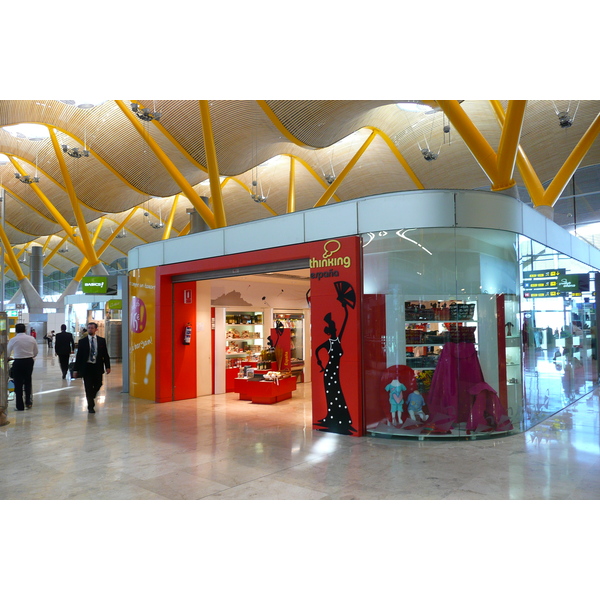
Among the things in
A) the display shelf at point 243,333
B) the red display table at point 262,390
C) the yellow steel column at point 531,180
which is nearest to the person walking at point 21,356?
the red display table at point 262,390

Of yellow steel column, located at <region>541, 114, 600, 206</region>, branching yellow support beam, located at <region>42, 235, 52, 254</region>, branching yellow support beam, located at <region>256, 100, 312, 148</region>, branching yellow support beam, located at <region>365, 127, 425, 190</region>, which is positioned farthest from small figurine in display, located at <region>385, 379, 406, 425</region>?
branching yellow support beam, located at <region>42, 235, 52, 254</region>

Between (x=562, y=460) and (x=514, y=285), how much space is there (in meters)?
2.80

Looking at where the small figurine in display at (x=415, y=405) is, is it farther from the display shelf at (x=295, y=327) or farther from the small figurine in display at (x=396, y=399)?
the display shelf at (x=295, y=327)

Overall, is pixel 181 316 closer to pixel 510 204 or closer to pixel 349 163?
pixel 510 204

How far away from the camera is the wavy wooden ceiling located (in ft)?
46.4

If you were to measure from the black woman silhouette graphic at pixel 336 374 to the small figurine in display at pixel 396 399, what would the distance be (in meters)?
0.67

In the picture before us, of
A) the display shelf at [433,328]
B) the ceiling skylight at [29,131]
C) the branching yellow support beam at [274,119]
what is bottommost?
the display shelf at [433,328]

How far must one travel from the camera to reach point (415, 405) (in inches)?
279

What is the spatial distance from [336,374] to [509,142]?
18.2 feet

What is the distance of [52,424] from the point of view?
332 inches

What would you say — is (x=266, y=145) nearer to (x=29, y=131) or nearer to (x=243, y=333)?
(x=243, y=333)

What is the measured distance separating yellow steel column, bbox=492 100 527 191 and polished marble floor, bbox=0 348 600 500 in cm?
463

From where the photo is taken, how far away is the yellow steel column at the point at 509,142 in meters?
8.33

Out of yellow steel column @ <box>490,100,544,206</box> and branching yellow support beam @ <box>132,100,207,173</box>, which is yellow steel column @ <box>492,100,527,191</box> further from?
branching yellow support beam @ <box>132,100,207,173</box>
